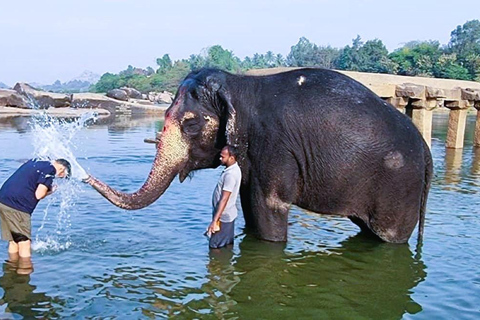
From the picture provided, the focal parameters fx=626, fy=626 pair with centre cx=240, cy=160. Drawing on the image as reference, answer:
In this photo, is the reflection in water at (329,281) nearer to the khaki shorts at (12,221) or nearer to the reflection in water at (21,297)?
the reflection in water at (21,297)

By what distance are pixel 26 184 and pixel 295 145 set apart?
3.22 m

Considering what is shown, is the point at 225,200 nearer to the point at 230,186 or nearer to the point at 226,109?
the point at 230,186

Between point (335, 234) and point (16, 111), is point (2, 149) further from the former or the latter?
point (16, 111)

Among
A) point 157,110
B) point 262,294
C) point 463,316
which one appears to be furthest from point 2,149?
point 157,110

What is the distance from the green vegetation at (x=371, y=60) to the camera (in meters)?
64.6

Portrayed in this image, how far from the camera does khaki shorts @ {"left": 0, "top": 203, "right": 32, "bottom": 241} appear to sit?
280 inches

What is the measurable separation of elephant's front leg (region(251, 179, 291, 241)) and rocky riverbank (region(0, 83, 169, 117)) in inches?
1127

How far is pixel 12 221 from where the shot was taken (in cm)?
711

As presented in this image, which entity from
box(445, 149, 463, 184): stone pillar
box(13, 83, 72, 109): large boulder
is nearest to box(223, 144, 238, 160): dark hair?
box(445, 149, 463, 184): stone pillar

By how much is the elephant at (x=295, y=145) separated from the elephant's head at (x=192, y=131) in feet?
0.04

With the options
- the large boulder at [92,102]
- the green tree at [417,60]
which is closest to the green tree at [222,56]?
the green tree at [417,60]

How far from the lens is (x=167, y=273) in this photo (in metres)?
7.16

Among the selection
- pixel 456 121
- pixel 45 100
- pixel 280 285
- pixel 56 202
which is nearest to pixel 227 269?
pixel 280 285

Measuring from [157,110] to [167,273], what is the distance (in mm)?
42181
